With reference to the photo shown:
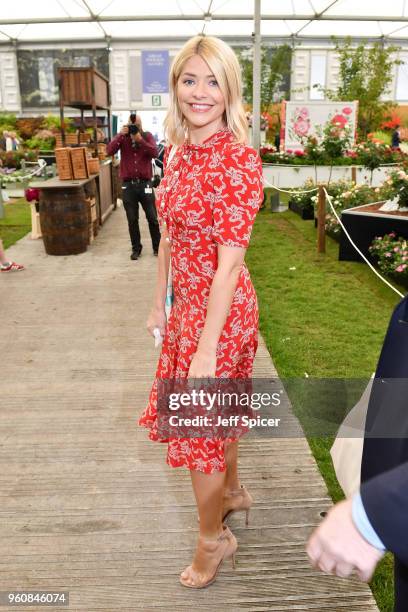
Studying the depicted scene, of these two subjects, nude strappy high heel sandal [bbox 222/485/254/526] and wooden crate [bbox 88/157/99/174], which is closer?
nude strappy high heel sandal [bbox 222/485/254/526]

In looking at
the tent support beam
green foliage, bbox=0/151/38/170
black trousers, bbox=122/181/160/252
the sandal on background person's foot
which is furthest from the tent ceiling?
the sandal on background person's foot

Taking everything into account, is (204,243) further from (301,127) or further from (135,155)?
(301,127)

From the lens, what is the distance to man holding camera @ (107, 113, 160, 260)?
7.21 metres

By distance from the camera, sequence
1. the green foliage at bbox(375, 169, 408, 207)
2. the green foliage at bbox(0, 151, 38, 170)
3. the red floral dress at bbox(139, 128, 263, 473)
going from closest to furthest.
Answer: the red floral dress at bbox(139, 128, 263, 473)
the green foliage at bbox(375, 169, 408, 207)
the green foliage at bbox(0, 151, 38, 170)

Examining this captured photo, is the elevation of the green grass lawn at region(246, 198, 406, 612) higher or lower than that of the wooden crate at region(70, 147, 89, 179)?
lower

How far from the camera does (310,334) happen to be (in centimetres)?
499

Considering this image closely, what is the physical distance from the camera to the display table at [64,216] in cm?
770

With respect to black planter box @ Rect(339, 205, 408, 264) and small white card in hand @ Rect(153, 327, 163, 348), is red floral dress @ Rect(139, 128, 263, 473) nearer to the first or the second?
small white card in hand @ Rect(153, 327, 163, 348)

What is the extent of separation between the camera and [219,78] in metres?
1.78

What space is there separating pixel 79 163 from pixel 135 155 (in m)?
1.49

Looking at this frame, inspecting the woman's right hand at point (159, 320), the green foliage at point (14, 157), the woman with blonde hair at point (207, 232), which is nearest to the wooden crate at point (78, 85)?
the woman's right hand at point (159, 320)

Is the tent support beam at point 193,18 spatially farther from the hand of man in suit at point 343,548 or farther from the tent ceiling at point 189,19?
the hand of man in suit at point 343,548

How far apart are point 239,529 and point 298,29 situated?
82.8 ft

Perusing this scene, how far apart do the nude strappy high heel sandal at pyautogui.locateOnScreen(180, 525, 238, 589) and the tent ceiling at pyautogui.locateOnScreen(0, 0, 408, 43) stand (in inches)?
857
